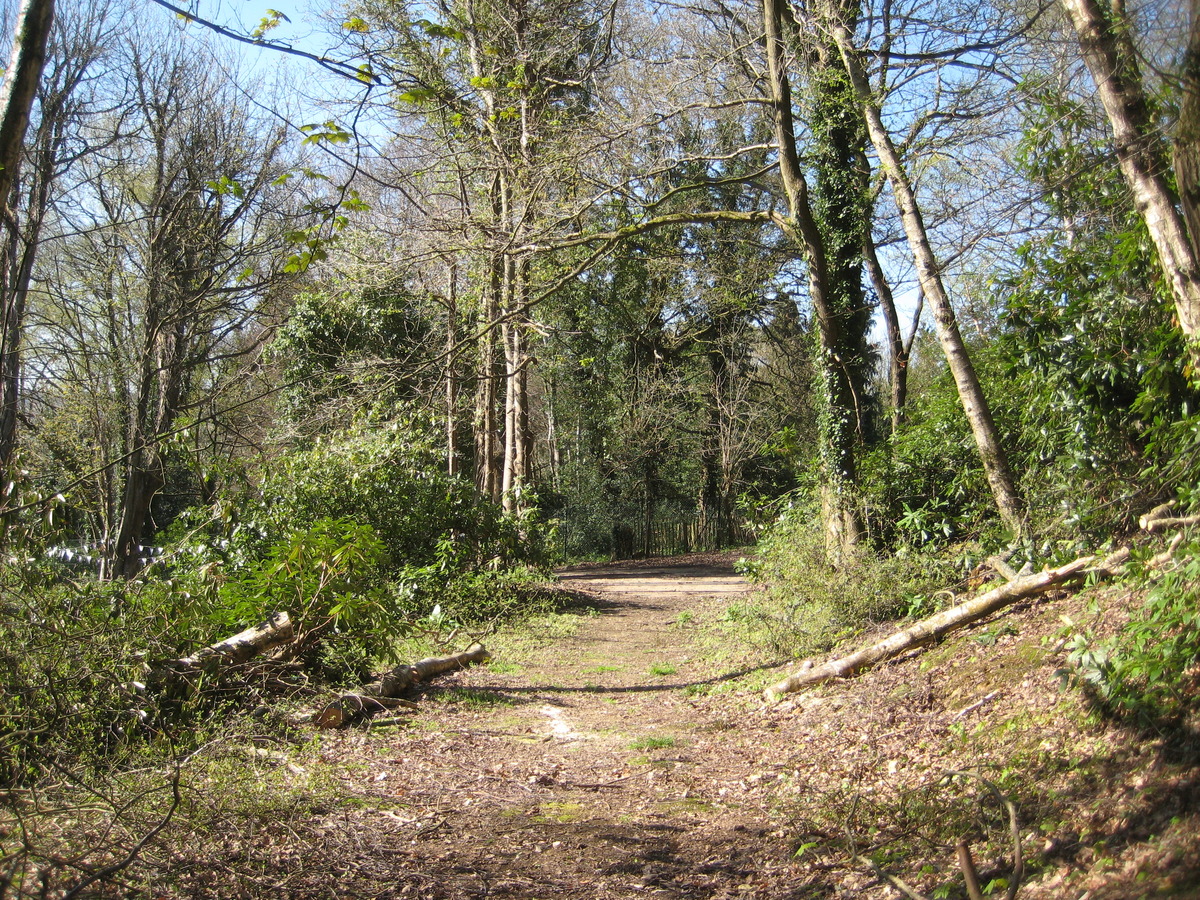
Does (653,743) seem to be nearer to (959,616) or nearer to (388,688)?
(388,688)

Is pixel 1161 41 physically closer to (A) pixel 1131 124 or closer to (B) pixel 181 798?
(A) pixel 1131 124

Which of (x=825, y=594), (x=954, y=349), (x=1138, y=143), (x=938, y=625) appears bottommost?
(x=938, y=625)

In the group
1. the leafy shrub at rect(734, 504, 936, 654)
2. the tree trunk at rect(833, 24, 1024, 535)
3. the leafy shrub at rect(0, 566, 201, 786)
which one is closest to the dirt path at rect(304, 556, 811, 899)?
the leafy shrub at rect(734, 504, 936, 654)

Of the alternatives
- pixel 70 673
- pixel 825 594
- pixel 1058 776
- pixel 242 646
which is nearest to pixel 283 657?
pixel 242 646

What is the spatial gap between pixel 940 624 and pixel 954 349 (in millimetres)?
2957

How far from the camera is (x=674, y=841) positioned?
4.64 metres

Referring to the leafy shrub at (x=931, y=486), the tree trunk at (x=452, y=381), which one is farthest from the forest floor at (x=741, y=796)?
the tree trunk at (x=452, y=381)

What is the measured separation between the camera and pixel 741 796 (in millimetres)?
5398

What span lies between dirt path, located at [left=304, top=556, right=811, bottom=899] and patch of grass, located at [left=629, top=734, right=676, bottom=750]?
0.02m

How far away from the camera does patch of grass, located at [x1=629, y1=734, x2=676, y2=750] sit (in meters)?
6.53

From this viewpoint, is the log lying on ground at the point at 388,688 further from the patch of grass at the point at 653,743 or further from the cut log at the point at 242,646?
the patch of grass at the point at 653,743

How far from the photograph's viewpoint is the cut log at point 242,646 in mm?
5922

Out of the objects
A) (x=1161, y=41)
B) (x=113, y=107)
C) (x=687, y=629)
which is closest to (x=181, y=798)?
(x=1161, y=41)

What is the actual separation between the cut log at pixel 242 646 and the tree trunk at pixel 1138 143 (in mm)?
6775
